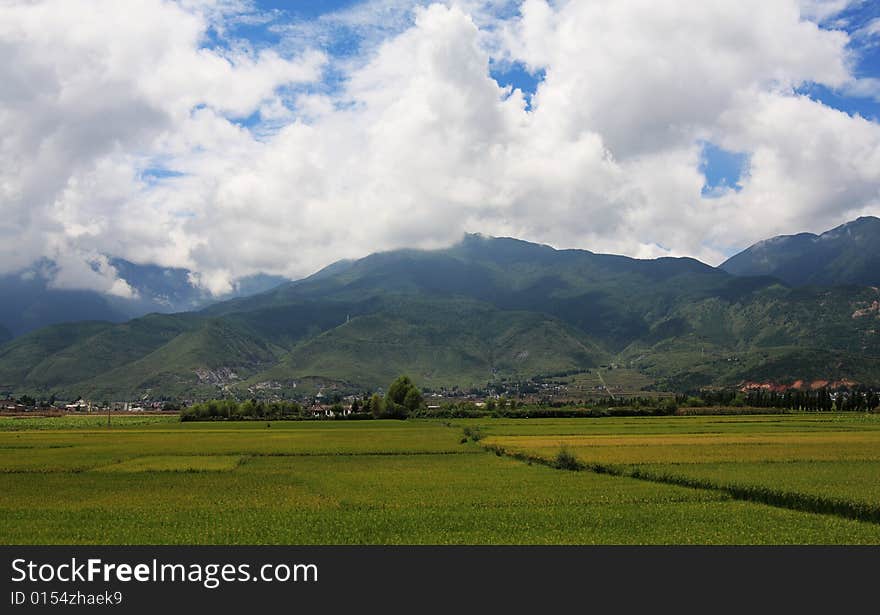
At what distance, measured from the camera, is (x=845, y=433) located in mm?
96062

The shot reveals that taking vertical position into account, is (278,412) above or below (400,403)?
below

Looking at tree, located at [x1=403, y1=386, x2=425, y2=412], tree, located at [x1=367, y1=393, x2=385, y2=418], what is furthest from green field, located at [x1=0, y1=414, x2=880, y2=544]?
tree, located at [x1=403, y1=386, x2=425, y2=412]

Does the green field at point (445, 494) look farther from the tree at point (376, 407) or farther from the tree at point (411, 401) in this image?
the tree at point (411, 401)

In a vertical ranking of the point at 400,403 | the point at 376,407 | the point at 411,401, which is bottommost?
the point at 376,407

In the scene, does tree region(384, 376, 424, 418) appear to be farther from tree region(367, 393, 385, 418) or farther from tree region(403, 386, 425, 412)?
tree region(367, 393, 385, 418)

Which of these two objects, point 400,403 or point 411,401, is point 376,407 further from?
point 411,401

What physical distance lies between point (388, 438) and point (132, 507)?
2490 inches

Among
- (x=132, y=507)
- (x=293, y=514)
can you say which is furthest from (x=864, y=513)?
(x=132, y=507)

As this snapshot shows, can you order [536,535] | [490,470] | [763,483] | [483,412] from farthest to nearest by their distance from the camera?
[483,412] < [490,470] < [763,483] < [536,535]

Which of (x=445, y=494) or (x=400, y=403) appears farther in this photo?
(x=400, y=403)

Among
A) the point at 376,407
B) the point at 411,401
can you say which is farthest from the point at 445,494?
the point at 411,401

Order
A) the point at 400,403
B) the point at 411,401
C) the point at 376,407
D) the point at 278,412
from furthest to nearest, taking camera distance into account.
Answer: the point at 278,412 < the point at 400,403 < the point at 411,401 < the point at 376,407

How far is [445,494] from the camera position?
42.6m
